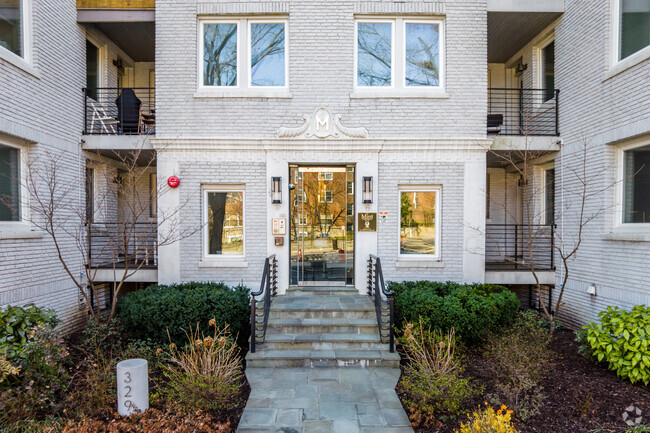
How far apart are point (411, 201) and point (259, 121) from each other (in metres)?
3.83

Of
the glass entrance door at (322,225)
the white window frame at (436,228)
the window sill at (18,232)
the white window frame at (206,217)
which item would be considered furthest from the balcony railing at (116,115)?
the white window frame at (436,228)

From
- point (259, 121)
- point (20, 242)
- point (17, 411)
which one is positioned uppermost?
point (259, 121)

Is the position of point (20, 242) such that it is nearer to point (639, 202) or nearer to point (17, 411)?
point (17, 411)

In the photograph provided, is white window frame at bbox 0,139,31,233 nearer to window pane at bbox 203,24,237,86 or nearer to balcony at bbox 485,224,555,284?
window pane at bbox 203,24,237,86

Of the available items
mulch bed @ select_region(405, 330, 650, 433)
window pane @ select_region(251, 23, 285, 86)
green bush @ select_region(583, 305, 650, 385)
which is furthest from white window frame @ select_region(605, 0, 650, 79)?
window pane @ select_region(251, 23, 285, 86)

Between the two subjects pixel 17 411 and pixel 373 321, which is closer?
pixel 17 411

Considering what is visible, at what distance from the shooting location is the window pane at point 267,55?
7.68 meters

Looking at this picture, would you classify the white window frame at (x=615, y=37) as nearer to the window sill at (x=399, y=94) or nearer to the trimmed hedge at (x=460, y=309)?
the window sill at (x=399, y=94)

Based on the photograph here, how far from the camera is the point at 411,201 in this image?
311 inches

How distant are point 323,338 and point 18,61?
7.22 meters

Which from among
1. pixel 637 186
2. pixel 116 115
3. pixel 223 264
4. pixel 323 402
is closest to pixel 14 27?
pixel 116 115

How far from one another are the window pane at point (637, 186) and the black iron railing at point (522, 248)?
1.47 meters

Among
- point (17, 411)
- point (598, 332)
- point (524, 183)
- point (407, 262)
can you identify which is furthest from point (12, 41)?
point (524, 183)

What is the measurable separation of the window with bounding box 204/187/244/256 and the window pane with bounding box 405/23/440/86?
15.5 ft
